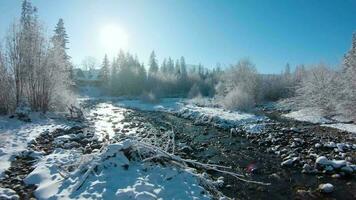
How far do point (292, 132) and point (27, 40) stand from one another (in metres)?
20.0

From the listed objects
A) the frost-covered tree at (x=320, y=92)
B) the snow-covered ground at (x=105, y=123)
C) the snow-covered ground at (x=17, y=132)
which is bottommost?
the snow-covered ground at (x=105, y=123)

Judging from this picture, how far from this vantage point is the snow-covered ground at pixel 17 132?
10664mm

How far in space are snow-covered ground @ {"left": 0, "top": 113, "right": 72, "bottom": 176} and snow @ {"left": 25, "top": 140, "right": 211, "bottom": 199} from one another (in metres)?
1.85

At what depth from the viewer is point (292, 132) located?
19250mm

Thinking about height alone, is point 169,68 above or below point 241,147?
above

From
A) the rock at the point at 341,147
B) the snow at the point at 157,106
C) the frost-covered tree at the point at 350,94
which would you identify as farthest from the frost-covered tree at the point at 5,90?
the frost-covered tree at the point at 350,94

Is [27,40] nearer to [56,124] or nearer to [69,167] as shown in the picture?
[56,124]

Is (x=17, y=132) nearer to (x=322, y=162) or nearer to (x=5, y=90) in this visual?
(x=5, y=90)

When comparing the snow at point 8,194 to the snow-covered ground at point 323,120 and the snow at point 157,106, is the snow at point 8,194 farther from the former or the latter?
the snow at point 157,106

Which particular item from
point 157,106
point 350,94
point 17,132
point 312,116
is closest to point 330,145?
point 350,94

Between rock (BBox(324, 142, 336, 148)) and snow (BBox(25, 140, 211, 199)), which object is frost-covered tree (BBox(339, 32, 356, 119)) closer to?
rock (BBox(324, 142, 336, 148))

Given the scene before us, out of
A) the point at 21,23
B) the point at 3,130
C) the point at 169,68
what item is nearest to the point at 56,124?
the point at 3,130

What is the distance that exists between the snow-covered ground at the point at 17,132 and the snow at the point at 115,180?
6.06ft

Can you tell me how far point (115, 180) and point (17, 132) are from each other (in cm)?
929
